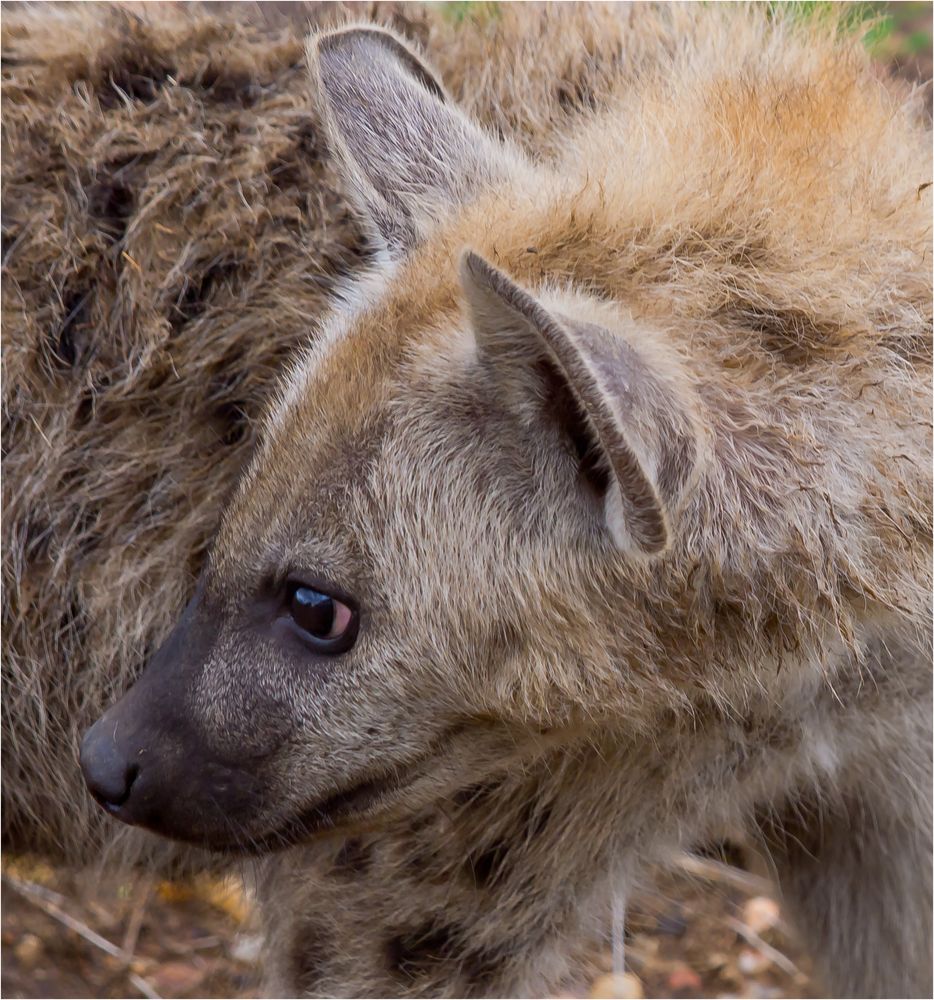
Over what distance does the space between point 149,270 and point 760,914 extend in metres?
2.46

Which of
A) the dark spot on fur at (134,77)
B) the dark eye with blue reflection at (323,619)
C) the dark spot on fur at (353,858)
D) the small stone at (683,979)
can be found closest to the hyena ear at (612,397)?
the dark eye with blue reflection at (323,619)

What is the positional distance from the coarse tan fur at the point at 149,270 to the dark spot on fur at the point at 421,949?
0.68 m

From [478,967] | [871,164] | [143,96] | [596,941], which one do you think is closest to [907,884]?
[596,941]

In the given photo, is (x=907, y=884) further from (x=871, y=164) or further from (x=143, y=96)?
(x=143, y=96)

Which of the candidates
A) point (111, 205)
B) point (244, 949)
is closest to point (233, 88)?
point (111, 205)

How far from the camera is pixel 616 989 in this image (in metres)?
3.35

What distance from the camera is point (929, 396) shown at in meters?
1.75

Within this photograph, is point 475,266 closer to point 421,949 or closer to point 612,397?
point 612,397

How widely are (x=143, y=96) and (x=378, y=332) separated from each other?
0.90 meters

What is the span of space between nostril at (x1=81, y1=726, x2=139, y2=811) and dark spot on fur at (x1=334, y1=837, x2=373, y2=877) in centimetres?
47

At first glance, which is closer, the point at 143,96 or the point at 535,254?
the point at 535,254

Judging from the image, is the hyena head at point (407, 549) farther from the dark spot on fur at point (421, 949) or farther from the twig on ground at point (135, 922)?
the twig on ground at point (135, 922)

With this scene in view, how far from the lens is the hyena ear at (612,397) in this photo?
1402mm

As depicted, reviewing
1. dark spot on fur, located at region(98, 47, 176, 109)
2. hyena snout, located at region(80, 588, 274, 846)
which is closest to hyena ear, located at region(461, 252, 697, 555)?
hyena snout, located at region(80, 588, 274, 846)
